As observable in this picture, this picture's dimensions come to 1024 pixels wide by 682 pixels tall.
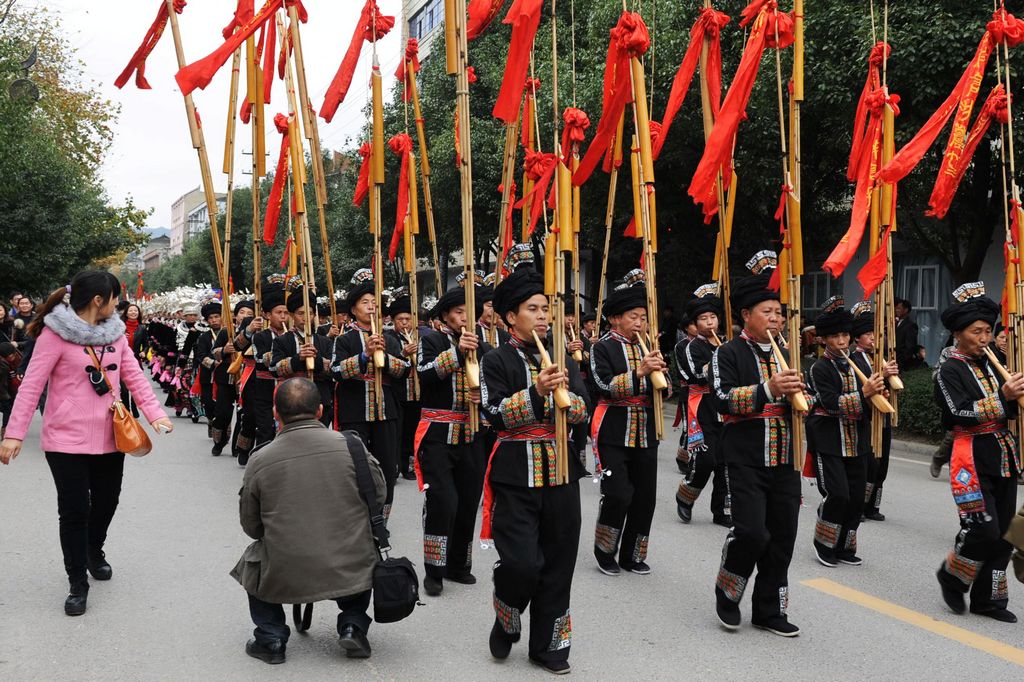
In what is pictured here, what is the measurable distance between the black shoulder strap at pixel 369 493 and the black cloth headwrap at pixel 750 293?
2151 mm

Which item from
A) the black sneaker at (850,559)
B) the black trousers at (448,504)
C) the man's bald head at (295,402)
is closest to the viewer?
the man's bald head at (295,402)

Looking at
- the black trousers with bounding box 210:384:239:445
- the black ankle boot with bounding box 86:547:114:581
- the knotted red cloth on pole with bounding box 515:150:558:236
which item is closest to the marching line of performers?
the knotted red cloth on pole with bounding box 515:150:558:236

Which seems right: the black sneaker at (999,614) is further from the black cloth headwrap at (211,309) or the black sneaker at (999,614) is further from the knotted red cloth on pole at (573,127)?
the black cloth headwrap at (211,309)

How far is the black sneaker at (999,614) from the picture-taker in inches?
204

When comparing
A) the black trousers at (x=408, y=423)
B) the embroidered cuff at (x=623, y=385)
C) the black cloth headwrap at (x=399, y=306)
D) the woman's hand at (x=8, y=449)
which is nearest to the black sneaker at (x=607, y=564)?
the embroidered cuff at (x=623, y=385)

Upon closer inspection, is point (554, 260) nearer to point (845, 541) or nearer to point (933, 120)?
point (845, 541)

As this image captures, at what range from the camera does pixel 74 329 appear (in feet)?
17.4

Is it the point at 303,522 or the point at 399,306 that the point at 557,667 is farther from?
the point at 399,306

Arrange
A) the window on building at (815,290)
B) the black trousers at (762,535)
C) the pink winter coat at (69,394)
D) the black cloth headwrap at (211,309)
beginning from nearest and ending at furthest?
the black trousers at (762,535) < the pink winter coat at (69,394) < the black cloth headwrap at (211,309) < the window on building at (815,290)

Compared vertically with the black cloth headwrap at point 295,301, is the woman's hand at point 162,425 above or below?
below

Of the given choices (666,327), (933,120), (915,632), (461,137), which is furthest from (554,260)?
(666,327)

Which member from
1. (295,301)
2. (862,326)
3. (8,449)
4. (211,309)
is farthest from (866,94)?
(211,309)

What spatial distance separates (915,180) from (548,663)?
11393 millimetres

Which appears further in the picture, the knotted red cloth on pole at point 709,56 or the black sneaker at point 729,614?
the knotted red cloth on pole at point 709,56
